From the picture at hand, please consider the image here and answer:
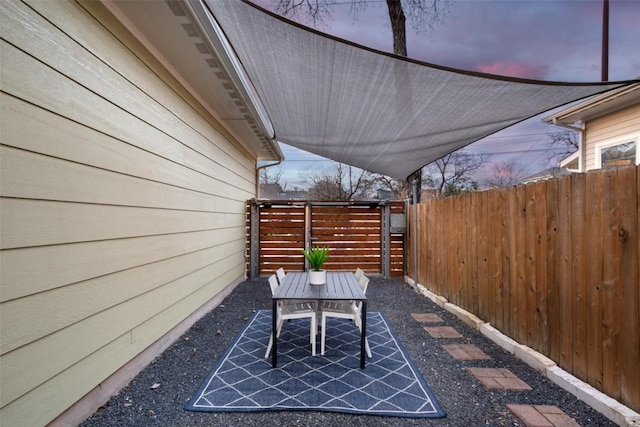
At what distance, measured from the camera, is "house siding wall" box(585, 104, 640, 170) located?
17.1 feet

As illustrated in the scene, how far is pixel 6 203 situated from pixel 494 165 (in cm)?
1634

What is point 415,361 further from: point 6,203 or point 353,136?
point 6,203

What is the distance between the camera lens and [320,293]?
2793mm

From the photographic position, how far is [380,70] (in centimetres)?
222

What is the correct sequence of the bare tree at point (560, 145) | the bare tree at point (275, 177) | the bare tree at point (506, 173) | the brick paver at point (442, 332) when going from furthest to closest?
the bare tree at point (275, 177), the bare tree at point (506, 173), the bare tree at point (560, 145), the brick paver at point (442, 332)

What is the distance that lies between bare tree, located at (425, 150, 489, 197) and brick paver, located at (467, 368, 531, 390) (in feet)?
38.8

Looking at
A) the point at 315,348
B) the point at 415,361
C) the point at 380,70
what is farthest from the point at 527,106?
the point at 315,348

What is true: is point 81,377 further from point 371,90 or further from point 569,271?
point 569,271

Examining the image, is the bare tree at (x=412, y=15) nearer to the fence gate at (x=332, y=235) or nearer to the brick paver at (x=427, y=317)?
the fence gate at (x=332, y=235)

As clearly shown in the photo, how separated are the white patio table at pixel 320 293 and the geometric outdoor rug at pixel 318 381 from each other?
0.19 meters

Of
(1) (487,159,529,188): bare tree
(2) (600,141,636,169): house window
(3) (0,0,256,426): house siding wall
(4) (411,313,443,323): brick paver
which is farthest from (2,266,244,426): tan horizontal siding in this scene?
(1) (487,159,529,188): bare tree

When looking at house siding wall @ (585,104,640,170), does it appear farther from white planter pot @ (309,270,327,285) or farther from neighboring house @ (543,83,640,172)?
white planter pot @ (309,270,327,285)

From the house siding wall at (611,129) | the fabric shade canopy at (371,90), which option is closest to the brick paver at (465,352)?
the fabric shade canopy at (371,90)

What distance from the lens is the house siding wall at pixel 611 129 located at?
5199 mm
